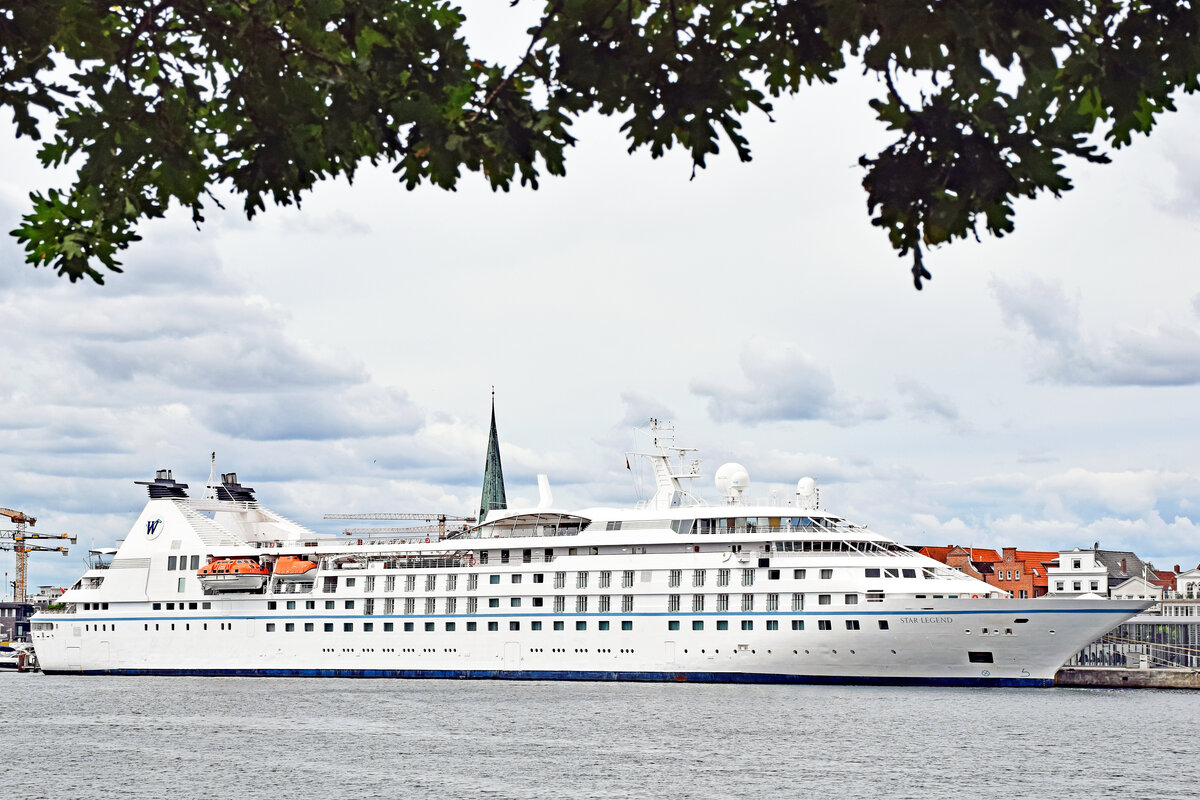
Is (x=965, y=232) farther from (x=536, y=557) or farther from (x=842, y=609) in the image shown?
(x=536, y=557)

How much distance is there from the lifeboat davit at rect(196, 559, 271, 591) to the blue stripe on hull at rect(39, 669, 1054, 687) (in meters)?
4.08

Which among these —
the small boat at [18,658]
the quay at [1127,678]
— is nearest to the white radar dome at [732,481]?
the quay at [1127,678]

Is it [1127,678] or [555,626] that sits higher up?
[555,626]

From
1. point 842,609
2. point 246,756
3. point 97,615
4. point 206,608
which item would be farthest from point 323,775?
point 97,615

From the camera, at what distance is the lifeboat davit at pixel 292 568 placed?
224 ft

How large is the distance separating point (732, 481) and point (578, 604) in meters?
9.04

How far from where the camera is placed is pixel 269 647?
2665 inches

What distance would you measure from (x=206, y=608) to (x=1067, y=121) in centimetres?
6854

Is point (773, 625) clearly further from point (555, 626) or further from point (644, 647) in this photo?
point (555, 626)

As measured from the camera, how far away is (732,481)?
64188 millimetres

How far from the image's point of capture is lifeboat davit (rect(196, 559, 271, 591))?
68562 mm

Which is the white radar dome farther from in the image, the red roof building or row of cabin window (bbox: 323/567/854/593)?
the red roof building

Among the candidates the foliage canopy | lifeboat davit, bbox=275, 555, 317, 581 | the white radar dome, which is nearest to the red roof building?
the white radar dome

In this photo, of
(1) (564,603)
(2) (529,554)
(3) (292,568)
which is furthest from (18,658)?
(1) (564,603)
